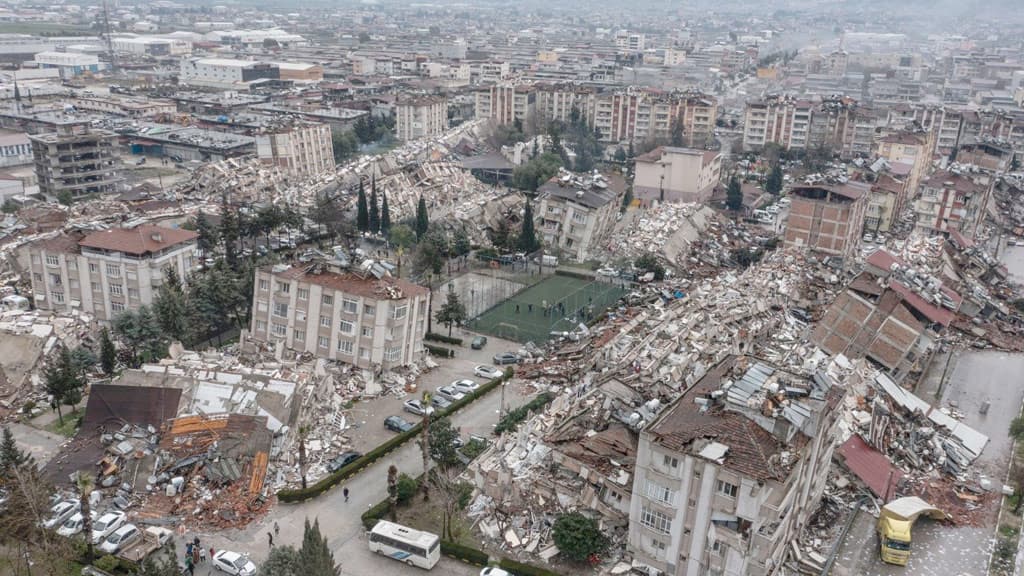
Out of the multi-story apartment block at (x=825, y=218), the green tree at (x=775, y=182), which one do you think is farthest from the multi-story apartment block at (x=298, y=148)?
the green tree at (x=775, y=182)

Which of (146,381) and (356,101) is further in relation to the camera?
(356,101)

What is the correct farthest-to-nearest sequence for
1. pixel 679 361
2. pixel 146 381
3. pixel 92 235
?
pixel 92 235, pixel 679 361, pixel 146 381

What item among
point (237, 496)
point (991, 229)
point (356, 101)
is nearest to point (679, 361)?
point (237, 496)

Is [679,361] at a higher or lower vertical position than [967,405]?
higher

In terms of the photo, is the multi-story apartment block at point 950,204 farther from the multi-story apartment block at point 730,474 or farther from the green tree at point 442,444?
the green tree at point 442,444

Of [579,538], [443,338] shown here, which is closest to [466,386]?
[443,338]

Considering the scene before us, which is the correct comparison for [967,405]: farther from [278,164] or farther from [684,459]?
[278,164]

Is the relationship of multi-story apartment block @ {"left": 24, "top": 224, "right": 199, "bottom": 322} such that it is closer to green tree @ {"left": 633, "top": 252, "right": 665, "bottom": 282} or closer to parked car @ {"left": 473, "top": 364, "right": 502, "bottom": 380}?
parked car @ {"left": 473, "top": 364, "right": 502, "bottom": 380}

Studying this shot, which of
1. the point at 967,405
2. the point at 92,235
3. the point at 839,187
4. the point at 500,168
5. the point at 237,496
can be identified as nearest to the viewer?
the point at 237,496
